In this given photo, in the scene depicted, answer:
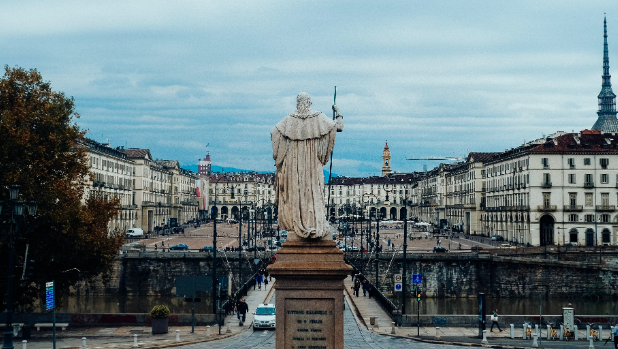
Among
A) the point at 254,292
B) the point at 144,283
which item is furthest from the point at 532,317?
the point at 144,283

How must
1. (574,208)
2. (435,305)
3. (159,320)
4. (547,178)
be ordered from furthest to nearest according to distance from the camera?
(547,178) < (574,208) < (435,305) < (159,320)

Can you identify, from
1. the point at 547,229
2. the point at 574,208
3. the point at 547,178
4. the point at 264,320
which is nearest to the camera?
the point at 264,320

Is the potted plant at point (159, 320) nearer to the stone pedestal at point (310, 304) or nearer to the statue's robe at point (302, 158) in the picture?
the statue's robe at point (302, 158)

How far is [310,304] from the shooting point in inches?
682

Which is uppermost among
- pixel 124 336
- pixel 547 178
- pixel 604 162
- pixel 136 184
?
pixel 604 162

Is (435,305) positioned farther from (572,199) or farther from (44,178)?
(44,178)

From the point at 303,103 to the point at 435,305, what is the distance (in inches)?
2302

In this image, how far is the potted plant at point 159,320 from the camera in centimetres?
4253

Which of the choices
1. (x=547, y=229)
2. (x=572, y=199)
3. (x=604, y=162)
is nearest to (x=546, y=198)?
(x=572, y=199)

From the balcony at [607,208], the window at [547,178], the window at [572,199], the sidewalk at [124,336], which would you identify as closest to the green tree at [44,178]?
the sidewalk at [124,336]

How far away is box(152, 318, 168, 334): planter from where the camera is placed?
42.6 meters

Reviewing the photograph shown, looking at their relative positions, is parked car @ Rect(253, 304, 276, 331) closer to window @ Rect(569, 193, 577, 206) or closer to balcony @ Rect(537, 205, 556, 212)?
balcony @ Rect(537, 205, 556, 212)

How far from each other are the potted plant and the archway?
A: 69547 millimetres

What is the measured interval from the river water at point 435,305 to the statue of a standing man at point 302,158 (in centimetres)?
4864
